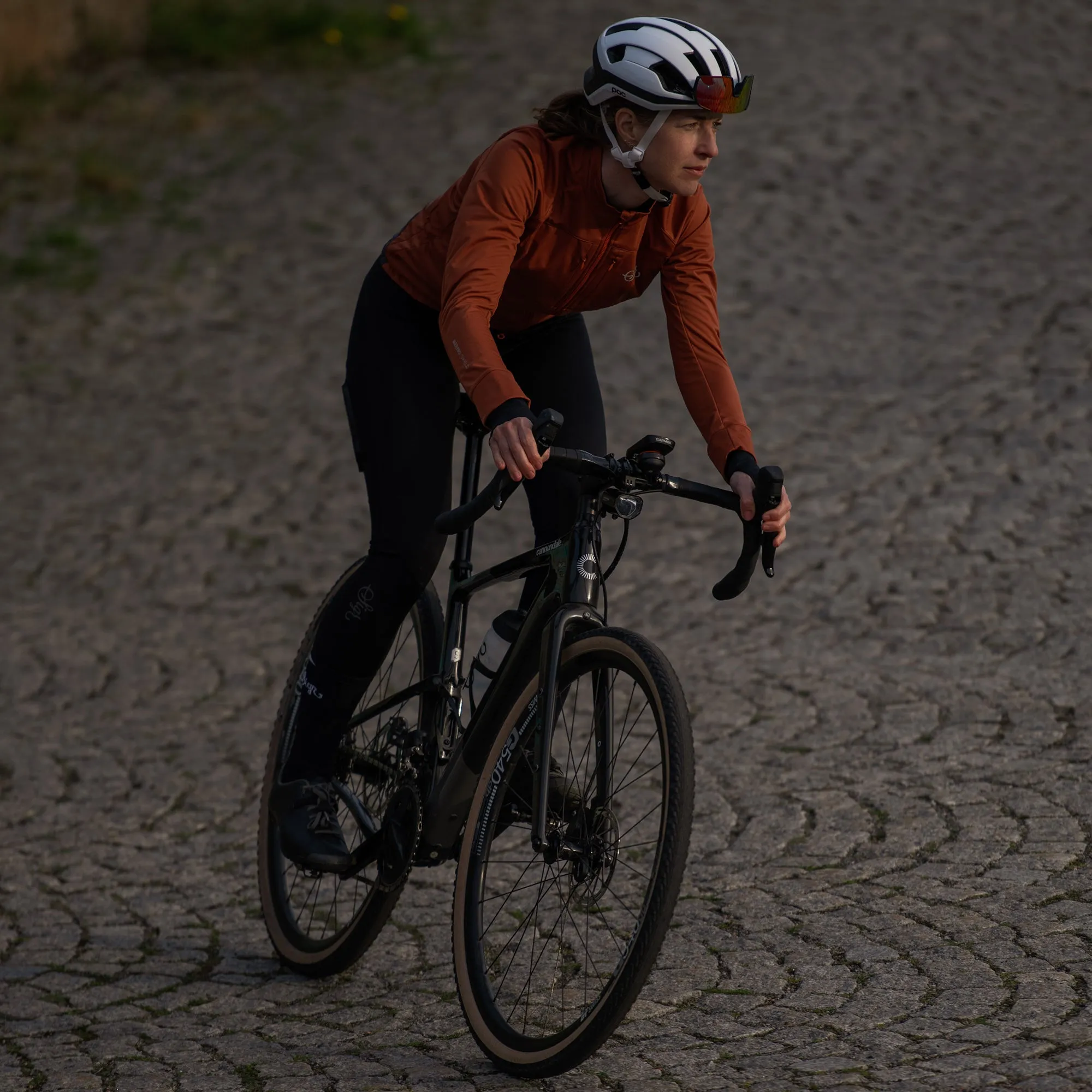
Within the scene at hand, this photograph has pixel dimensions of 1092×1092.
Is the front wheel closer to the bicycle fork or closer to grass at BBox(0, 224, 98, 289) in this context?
the bicycle fork

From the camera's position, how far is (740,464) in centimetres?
372

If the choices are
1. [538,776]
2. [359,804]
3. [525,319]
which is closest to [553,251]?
[525,319]

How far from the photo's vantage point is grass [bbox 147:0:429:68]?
49.5ft

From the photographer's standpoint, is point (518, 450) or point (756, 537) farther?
point (756, 537)

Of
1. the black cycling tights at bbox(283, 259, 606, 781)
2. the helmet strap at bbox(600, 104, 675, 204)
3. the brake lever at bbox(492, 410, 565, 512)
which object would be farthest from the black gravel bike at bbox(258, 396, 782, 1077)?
the helmet strap at bbox(600, 104, 675, 204)

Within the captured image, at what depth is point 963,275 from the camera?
1099 centimetres

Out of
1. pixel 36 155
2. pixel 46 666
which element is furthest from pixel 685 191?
pixel 36 155

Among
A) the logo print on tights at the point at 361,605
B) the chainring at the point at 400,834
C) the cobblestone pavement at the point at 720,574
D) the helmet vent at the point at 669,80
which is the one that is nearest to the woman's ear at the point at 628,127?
the helmet vent at the point at 669,80

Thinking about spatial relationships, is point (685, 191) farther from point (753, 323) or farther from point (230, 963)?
point (753, 323)

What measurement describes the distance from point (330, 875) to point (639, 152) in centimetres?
234

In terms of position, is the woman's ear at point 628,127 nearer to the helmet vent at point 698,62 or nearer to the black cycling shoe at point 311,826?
the helmet vent at point 698,62

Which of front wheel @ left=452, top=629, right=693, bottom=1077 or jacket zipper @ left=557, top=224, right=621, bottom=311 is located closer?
front wheel @ left=452, top=629, right=693, bottom=1077

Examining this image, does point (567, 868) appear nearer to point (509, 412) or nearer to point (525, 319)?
point (509, 412)

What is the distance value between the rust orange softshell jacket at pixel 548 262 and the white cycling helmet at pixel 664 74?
0.17 metres
